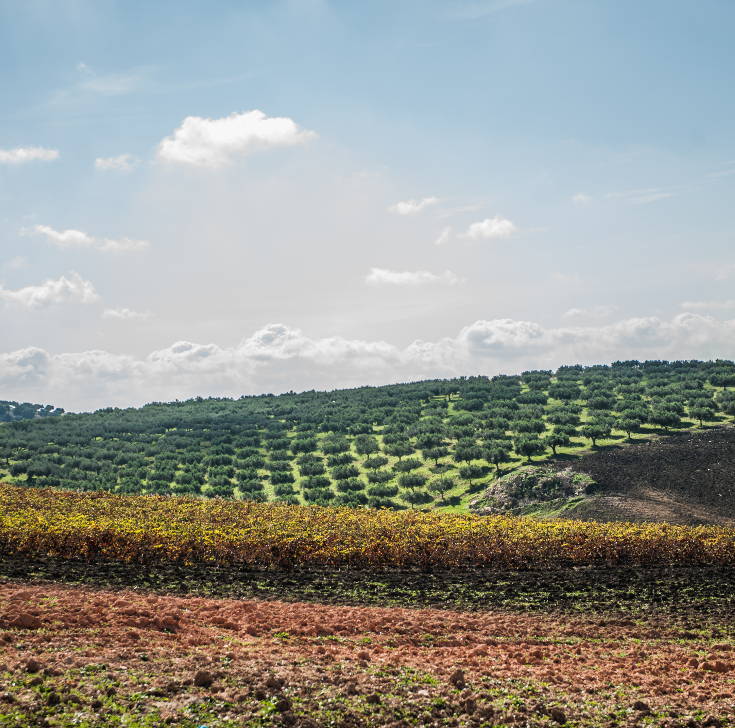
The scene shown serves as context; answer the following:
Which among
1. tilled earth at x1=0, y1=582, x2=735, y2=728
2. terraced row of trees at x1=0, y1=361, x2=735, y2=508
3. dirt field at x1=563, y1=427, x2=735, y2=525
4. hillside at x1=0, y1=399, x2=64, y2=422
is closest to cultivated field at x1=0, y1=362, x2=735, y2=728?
tilled earth at x1=0, y1=582, x2=735, y2=728

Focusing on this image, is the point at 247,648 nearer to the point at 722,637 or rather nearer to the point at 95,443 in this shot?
the point at 722,637

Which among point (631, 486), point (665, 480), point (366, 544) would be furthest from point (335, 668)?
point (665, 480)

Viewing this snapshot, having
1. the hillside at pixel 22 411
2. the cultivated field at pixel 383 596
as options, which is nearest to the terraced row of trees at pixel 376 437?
the cultivated field at pixel 383 596

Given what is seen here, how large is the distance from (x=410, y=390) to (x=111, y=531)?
2804 inches

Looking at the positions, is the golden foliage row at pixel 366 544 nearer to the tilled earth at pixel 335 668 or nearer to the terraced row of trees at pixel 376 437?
the tilled earth at pixel 335 668

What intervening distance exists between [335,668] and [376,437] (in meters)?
56.5

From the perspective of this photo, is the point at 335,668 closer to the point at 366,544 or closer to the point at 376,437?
the point at 366,544

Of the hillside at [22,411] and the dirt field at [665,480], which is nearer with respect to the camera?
the dirt field at [665,480]

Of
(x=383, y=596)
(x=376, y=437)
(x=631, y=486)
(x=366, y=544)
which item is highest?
(x=376, y=437)

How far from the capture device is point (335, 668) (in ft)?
37.5

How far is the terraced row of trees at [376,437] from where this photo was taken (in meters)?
54.1

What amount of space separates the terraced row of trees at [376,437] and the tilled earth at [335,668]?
33.2m

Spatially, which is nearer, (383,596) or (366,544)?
(383,596)

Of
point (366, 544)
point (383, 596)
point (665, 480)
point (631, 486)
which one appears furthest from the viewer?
point (665, 480)
